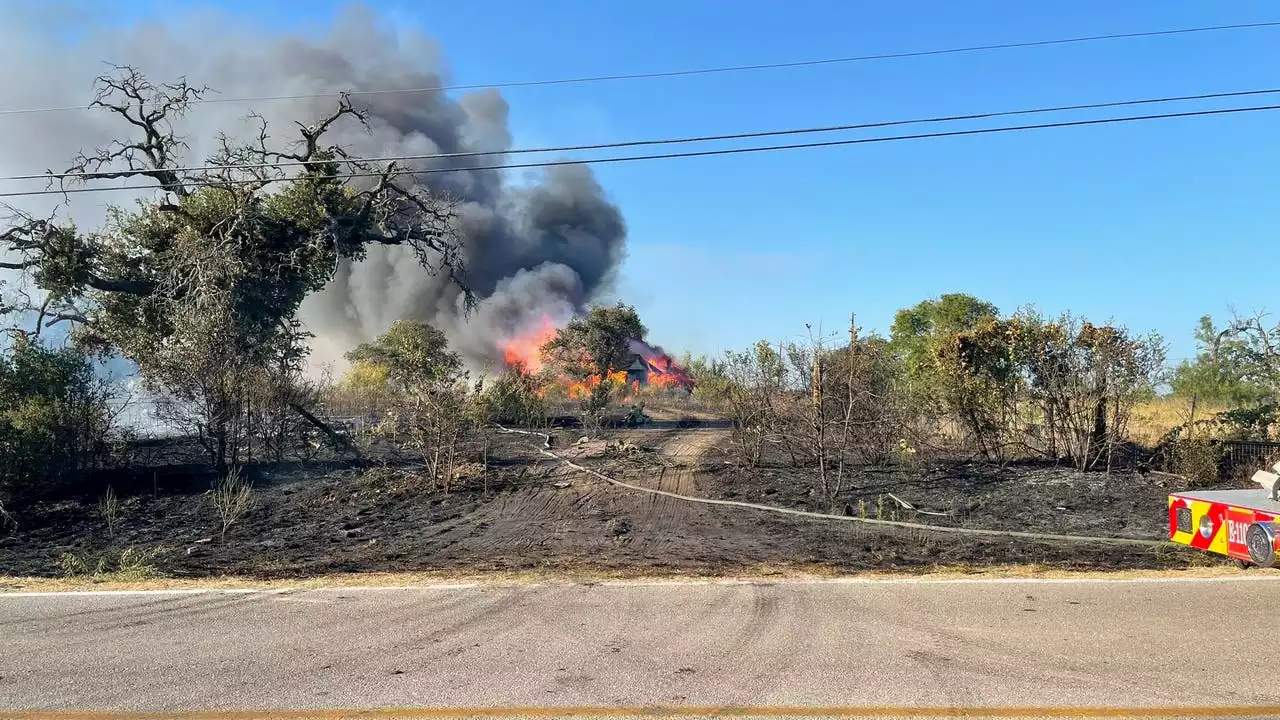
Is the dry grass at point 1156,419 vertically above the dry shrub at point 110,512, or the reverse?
the dry grass at point 1156,419

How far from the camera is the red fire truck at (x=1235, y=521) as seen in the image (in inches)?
238

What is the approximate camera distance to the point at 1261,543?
6.07 metres

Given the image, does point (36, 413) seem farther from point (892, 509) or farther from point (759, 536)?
point (892, 509)

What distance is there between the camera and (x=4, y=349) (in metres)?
14.2

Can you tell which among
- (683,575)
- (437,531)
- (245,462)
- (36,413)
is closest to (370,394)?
(245,462)

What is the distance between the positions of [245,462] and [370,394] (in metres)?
8.33

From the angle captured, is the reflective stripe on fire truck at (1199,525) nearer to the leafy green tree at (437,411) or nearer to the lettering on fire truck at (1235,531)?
the lettering on fire truck at (1235,531)

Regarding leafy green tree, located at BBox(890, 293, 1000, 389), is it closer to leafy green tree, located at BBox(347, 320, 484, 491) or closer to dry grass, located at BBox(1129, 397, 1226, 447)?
dry grass, located at BBox(1129, 397, 1226, 447)

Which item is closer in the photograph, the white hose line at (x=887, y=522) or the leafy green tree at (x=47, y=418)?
the white hose line at (x=887, y=522)

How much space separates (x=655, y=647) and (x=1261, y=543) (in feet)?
14.7

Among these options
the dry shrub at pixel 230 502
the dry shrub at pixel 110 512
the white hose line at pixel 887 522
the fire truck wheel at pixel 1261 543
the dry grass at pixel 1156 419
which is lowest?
the dry shrub at pixel 110 512

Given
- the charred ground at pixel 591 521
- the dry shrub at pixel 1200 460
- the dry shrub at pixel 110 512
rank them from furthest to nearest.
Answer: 1. the dry shrub at pixel 1200 460
2. the dry shrub at pixel 110 512
3. the charred ground at pixel 591 521

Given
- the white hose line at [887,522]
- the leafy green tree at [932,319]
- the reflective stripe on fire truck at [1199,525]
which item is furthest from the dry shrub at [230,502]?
the leafy green tree at [932,319]

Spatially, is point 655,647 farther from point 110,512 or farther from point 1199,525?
point 110,512
